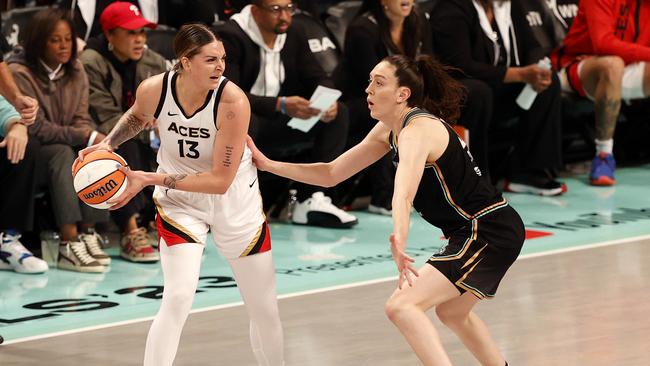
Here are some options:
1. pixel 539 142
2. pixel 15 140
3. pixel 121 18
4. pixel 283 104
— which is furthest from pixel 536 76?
pixel 15 140

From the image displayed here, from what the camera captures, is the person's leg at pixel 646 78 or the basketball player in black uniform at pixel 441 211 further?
the person's leg at pixel 646 78

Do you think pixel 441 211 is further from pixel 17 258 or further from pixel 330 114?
pixel 330 114

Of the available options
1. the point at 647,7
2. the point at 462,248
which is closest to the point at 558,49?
the point at 647,7

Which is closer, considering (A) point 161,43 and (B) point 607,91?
(A) point 161,43

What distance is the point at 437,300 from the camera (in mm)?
4629

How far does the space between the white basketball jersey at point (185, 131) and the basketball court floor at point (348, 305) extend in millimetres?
977

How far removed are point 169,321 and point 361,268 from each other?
2657 mm

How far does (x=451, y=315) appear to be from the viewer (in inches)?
189

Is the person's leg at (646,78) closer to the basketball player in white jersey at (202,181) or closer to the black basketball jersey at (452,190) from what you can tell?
the black basketball jersey at (452,190)

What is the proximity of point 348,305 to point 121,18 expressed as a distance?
2.45 metres

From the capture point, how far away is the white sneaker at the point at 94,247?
7366mm

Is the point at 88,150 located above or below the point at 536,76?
above

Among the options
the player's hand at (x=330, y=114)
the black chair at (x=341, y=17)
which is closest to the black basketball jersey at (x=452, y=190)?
the player's hand at (x=330, y=114)

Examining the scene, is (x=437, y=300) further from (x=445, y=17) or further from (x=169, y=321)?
(x=445, y=17)
